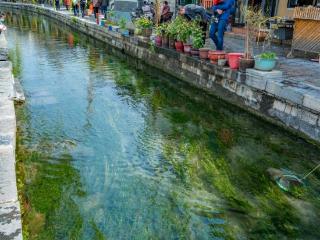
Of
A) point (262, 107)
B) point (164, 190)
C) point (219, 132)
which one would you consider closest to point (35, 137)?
point (164, 190)

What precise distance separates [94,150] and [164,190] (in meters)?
1.81

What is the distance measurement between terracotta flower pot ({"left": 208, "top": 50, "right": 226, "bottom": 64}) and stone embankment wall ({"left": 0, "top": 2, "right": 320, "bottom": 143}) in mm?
164

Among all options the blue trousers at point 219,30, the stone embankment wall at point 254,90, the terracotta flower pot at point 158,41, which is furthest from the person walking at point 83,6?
the blue trousers at point 219,30

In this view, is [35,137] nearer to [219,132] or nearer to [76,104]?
[76,104]

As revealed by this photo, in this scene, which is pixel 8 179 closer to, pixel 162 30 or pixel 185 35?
pixel 185 35

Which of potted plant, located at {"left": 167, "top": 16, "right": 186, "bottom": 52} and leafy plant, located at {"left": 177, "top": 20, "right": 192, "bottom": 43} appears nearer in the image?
leafy plant, located at {"left": 177, "top": 20, "right": 192, "bottom": 43}

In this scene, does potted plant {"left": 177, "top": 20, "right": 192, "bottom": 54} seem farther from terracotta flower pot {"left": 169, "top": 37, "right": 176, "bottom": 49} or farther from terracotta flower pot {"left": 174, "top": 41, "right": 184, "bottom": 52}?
terracotta flower pot {"left": 169, "top": 37, "right": 176, "bottom": 49}

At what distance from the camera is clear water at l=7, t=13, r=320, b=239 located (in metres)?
4.43

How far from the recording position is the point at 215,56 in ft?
30.6

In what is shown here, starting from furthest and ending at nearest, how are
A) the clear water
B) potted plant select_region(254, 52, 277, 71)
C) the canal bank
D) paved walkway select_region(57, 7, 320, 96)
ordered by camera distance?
potted plant select_region(254, 52, 277, 71) < paved walkway select_region(57, 7, 320, 96) < the clear water < the canal bank

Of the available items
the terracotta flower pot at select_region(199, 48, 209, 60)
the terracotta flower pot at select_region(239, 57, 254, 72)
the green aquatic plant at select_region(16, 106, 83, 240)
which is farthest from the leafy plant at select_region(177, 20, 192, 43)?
the green aquatic plant at select_region(16, 106, 83, 240)

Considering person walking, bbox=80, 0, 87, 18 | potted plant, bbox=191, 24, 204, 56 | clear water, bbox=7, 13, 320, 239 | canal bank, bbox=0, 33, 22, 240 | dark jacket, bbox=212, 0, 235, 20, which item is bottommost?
clear water, bbox=7, 13, 320, 239

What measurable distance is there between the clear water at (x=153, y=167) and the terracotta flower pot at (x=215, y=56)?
109cm

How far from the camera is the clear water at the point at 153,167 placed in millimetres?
4430
